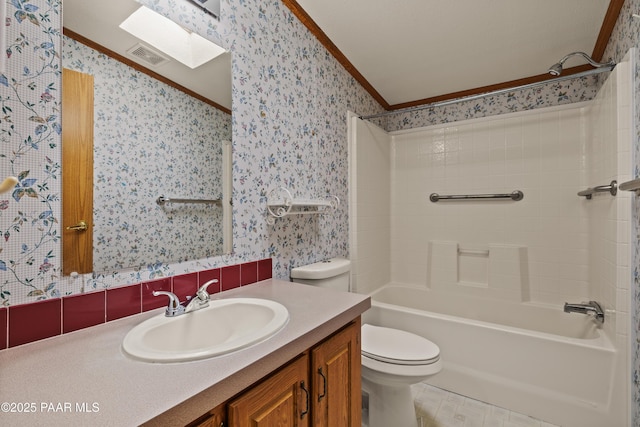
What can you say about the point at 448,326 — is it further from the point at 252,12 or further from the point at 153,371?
the point at 252,12

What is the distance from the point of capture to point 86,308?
852 millimetres

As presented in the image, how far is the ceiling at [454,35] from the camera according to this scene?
1.65m

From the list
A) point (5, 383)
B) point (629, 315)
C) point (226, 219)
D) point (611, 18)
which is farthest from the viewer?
point (611, 18)

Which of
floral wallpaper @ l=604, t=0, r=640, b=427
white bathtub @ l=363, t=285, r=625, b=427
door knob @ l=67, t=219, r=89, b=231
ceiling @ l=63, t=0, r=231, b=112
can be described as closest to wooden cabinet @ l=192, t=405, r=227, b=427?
door knob @ l=67, t=219, r=89, b=231

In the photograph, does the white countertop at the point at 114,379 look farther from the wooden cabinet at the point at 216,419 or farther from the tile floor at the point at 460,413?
the tile floor at the point at 460,413

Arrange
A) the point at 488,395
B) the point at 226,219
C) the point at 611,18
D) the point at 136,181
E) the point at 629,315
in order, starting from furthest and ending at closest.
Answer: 1. the point at 488,395
2. the point at 611,18
3. the point at 629,315
4. the point at 226,219
5. the point at 136,181

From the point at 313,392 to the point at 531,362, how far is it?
1.56 m

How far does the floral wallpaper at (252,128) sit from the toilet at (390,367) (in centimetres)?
20

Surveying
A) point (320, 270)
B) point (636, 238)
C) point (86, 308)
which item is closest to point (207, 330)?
point (86, 308)

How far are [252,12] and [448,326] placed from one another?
2.20 meters

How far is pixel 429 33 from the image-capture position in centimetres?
188

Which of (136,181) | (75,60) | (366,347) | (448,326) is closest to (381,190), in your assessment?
(448,326)

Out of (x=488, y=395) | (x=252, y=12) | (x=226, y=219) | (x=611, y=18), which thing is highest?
(x=611, y=18)

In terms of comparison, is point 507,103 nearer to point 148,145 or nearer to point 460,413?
point 460,413
